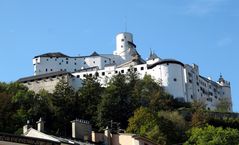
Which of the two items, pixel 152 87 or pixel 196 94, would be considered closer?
pixel 152 87

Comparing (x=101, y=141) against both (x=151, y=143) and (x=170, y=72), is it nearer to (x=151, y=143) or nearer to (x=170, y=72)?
(x=151, y=143)

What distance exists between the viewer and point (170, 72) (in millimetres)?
128500

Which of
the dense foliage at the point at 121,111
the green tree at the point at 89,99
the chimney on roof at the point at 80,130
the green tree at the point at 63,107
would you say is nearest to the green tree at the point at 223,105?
the dense foliage at the point at 121,111

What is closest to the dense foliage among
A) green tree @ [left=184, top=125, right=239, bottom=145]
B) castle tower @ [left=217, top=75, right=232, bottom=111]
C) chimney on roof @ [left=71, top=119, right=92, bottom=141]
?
green tree @ [left=184, top=125, right=239, bottom=145]

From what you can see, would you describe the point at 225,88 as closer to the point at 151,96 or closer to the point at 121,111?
the point at 151,96

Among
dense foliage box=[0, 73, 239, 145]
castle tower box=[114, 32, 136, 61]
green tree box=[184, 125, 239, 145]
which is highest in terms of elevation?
castle tower box=[114, 32, 136, 61]

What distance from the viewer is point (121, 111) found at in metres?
97.3

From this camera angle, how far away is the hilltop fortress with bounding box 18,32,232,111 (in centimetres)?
12788

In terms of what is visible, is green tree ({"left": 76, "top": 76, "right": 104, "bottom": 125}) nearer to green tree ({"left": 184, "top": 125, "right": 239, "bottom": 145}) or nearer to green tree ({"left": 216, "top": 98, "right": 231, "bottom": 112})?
green tree ({"left": 184, "top": 125, "right": 239, "bottom": 145})

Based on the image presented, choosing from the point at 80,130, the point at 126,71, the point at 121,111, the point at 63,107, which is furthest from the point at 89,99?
the point at 80,130

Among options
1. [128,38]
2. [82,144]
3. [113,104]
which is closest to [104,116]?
[113,104]

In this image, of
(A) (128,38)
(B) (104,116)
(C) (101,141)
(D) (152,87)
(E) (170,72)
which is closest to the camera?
(C) (101,141)

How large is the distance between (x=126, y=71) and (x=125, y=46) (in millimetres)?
28886

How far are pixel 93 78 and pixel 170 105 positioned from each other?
588 inches
